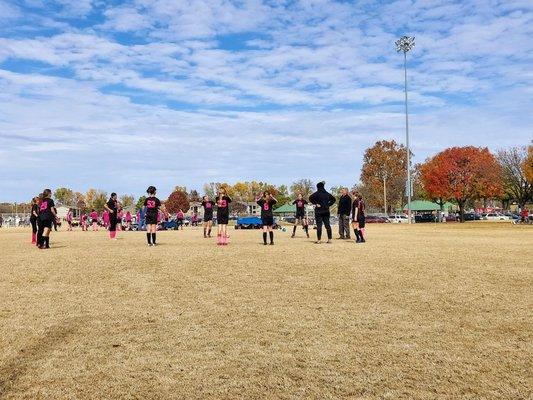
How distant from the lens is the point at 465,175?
66500 mm

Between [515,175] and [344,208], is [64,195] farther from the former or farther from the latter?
[344,208]

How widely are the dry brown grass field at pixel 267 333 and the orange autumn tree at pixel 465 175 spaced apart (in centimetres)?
5922

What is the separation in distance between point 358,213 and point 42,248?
10.8 meters

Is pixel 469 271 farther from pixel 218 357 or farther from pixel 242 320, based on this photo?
pixel 218 357

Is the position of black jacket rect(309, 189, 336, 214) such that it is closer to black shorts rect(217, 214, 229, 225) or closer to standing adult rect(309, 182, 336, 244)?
standing adult rect(309, 182, 336, 244)

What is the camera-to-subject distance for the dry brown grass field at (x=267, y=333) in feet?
13.2

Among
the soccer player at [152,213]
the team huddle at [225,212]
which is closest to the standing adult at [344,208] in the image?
the team huddle at [225,212]

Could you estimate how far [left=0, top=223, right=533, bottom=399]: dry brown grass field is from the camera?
402 centimetres

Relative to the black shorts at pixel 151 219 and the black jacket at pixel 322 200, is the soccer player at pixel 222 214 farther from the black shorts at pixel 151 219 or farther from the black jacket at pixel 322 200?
the black jacket at pixel 322 200

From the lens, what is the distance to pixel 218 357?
4715mm

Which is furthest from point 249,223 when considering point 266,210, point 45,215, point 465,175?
point 465,175

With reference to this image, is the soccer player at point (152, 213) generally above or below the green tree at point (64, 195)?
below

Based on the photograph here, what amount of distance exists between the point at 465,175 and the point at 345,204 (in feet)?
171

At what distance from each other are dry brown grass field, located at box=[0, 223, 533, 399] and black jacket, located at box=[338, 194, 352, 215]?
30.6ft
